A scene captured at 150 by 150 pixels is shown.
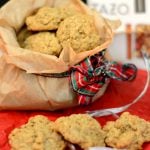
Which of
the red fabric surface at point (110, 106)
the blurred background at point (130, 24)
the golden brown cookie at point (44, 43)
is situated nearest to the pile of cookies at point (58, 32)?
the golden brown cookie at point (44, 43)

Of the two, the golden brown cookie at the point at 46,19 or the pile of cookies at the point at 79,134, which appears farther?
the golden brown cookie at the point at 46,19

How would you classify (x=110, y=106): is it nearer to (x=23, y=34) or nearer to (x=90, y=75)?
(x=90, y=75)

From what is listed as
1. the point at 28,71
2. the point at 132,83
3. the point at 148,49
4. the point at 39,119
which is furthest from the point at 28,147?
the point at 148,49

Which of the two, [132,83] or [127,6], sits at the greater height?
[127,6]

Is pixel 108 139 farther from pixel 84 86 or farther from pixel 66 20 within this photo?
pixel 66 20

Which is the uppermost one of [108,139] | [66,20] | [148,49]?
[66,20]

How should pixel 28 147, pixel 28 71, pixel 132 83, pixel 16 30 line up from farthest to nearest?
pixel 132 83, pixel 16 30, pixel 28 71, pixel 28 147

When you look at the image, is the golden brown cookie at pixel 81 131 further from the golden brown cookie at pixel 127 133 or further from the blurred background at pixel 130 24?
the blurred background at pixel 130 24
